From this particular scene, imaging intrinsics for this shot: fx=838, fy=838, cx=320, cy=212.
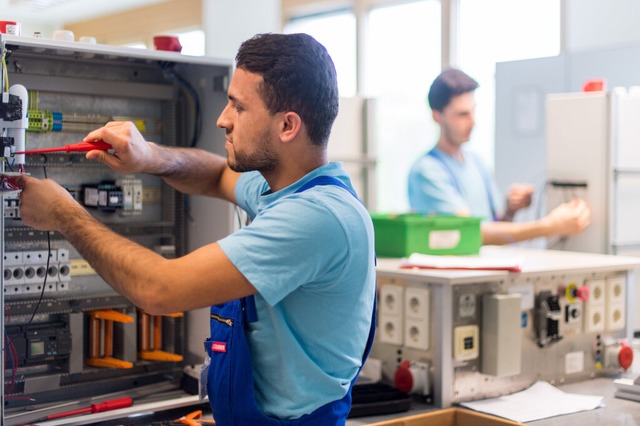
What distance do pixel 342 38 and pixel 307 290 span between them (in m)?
5.57

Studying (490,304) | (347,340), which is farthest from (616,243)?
(347,340)

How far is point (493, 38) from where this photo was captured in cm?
569

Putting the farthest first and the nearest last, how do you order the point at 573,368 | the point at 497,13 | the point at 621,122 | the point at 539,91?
the point at 497,13 < the point at 539,91 < the point at 621,122 < the point at 573,368

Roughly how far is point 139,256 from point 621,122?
85.9 inches

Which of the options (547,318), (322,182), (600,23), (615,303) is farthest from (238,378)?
(600,23)

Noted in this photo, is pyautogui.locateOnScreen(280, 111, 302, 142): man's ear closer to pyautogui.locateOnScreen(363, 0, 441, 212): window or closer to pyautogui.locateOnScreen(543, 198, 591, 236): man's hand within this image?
pyautogui.locateOnScreen(543, 198, 591, 236): man's hand

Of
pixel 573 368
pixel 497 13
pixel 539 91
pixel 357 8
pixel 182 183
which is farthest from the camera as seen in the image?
pixel 357 8

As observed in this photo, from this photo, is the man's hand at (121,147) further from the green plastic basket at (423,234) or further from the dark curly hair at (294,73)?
the green plastic basket at (423,234)

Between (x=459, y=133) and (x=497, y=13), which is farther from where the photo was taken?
(x=497, y=13)

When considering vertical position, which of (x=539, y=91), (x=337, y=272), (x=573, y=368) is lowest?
(x=573, y=368)

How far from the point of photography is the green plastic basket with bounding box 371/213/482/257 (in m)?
2.65

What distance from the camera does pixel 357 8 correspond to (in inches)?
263

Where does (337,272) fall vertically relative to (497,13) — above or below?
below

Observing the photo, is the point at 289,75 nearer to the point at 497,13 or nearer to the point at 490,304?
the point at 490,304
